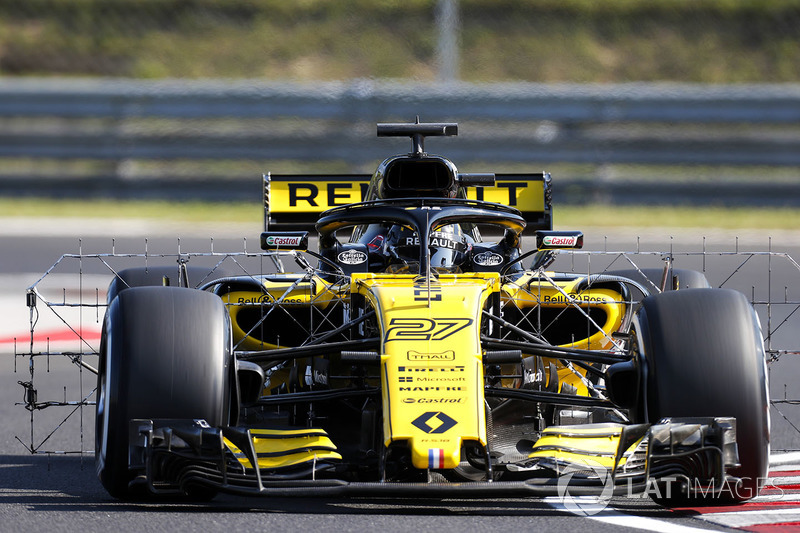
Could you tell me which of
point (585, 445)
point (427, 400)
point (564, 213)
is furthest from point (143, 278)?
point (564, 213)

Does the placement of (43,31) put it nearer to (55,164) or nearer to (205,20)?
(205,20)

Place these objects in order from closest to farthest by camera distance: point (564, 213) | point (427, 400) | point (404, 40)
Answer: point (427, 400) < point (564, 213) < point (404, 40)

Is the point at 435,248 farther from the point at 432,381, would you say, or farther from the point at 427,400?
the point at 427,400

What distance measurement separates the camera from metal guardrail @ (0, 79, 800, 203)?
16625 millimetres

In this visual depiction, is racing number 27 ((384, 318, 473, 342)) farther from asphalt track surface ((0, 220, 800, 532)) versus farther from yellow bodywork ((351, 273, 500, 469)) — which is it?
asphalt track surface ((0, 220, 800, 532))

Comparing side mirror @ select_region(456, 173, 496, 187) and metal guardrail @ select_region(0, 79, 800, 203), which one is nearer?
side mirror @ select_region(456, 173, 496, 187)

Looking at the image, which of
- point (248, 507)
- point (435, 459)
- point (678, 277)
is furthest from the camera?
point (678, 277)

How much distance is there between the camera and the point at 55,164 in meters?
17.3

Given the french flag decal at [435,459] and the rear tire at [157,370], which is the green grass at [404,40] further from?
the french flag decal at [435,459]

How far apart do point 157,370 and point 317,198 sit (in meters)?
3.74

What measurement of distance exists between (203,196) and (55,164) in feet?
6.47

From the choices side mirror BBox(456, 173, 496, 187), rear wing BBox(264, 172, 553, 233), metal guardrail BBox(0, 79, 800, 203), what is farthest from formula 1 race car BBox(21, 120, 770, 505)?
metal guardrail BBox(0, 79, 800, 203)

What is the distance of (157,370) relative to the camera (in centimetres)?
577

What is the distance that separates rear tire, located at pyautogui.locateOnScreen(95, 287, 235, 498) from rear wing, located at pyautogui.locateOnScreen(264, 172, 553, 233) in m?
3.33
